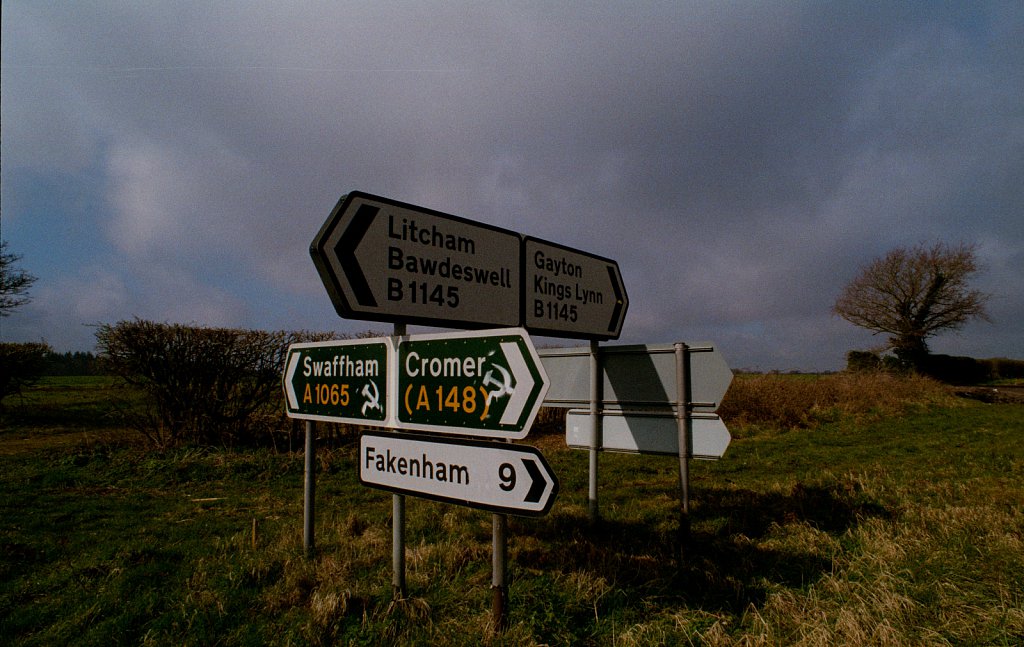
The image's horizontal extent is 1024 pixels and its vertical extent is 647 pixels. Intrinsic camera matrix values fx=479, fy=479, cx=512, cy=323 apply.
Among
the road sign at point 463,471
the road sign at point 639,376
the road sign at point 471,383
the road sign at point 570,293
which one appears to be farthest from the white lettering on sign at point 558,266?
the road sign at point 463,471

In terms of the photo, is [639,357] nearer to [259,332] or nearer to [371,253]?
[371,253]

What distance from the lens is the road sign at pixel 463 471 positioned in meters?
2.35

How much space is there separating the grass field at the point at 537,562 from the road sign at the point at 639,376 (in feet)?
4.28

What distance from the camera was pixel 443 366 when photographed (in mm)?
2814

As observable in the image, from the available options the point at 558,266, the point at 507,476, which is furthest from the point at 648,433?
the point at 507,476

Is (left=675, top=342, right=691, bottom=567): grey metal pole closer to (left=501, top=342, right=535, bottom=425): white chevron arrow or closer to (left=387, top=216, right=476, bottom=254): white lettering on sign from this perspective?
(left=387, top=216, right=476, bottom=254): white lettering on sign

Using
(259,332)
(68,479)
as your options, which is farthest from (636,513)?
(68,479)

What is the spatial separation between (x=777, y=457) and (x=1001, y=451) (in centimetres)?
402

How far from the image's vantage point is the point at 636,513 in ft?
18.1

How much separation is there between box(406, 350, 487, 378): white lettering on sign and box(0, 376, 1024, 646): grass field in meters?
1.51

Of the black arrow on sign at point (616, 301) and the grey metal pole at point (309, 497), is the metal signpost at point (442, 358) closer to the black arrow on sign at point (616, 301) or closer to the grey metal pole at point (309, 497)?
the grey metal pole at point (309, 497)

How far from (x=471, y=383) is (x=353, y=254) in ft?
3.63

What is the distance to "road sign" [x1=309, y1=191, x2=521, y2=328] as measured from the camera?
2.90 meters

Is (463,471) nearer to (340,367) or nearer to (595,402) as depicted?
(340,367)
